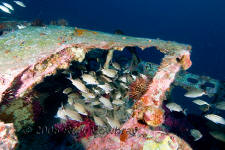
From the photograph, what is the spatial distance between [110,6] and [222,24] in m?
76.9

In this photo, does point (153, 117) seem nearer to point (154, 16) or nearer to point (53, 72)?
point (53, 72)

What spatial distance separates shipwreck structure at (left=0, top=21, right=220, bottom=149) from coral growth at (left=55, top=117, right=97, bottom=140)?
1.16 m

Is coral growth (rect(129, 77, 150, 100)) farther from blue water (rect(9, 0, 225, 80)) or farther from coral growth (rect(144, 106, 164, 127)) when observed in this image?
blue water (rect(9, 0, 225, 80))

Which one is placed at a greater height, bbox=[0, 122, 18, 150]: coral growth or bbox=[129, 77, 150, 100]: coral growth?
bbox=[129, 77, 150, 100]: coral growth

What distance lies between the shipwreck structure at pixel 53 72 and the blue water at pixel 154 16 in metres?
59.2

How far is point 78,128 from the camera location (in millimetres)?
5293

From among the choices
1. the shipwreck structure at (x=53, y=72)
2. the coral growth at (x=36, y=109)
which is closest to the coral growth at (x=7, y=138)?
the shipwreck structure at (x=53, y=72)

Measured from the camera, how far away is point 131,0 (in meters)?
136

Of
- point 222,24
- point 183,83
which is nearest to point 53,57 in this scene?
point 183,83

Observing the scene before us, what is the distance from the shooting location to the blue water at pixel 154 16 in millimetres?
72000

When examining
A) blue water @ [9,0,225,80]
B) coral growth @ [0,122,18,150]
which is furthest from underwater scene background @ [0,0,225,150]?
blue water @ [9,0,225,80]

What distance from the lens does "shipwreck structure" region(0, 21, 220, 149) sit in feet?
10.1

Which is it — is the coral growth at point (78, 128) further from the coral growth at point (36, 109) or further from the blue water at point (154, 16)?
the blue water at point (154, 16)

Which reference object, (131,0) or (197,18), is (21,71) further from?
(131,0)
